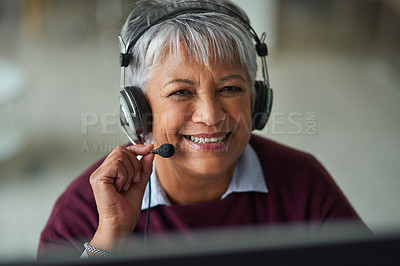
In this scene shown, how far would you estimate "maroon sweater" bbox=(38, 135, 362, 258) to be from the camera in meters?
1.08

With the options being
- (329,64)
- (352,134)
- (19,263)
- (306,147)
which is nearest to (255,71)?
(306,147)

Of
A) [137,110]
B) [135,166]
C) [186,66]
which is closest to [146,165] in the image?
[135,166]

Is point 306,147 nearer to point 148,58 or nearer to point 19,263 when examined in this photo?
point 148,58

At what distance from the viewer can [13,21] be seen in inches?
176

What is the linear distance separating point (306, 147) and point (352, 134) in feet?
3.04

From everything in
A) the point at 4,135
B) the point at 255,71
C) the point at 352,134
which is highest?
the point at 255,71

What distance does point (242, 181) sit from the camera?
1.18 meters

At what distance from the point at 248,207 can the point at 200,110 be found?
0.34 metres

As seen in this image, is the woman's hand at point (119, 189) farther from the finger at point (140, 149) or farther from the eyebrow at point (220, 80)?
the eyebrow at point (220, 80)

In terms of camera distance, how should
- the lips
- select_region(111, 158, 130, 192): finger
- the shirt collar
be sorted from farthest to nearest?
the shirt collar → the lips → select_region(111, 158, 130, 192): finger

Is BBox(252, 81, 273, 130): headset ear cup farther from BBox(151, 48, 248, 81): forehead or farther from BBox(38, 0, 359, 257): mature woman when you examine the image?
BBox(151, 48, 248, 81): forehead

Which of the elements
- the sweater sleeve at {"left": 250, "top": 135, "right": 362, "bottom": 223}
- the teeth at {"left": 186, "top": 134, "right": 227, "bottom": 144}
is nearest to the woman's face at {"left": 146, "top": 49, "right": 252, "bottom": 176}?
the teeth at {"left": 186, "top": 134, "right": 227, "bottom": 144}

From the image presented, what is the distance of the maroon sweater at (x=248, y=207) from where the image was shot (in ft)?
3.54

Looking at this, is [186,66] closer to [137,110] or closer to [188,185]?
[137,110]
